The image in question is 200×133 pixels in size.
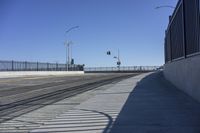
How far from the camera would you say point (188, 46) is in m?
20.7

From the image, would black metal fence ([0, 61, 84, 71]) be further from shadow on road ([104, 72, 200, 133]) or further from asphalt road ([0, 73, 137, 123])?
shadow on road ([104, 72, 200, 133])

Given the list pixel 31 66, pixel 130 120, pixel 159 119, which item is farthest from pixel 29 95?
pixel 31 66

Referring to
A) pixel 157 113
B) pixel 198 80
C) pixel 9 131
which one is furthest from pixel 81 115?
pixel 198 80

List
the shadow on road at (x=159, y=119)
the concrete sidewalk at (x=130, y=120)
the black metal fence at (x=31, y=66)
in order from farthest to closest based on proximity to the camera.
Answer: the black metal fence at (x=31, y=66) < the concrete sidewalk at (x=130, y=120) < the shadow on road at (x=159, y=119)

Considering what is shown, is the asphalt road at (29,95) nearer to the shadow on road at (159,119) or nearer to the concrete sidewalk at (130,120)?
the concrete sidewalk at (130,120)

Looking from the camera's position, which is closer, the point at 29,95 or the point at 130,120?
the point at 130,120

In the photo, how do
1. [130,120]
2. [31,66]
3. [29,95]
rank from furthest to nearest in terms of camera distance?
[31,66] → [29,95] → [130,120]

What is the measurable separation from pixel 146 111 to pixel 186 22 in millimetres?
7199

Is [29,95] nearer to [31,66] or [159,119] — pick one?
[159,119]

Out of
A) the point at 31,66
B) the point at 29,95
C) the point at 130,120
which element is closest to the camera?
the point at 130,120

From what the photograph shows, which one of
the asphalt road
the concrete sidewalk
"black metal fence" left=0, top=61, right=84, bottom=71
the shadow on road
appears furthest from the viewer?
"black metal fence" left=0, top=61, right=84, bottom=71

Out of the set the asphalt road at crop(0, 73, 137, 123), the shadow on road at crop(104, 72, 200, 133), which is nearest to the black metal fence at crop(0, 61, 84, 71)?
the asphalt road at crop(0, 73, 137, 123)

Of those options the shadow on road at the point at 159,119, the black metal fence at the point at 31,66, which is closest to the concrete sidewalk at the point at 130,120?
the shadow on road at the point at 159,119

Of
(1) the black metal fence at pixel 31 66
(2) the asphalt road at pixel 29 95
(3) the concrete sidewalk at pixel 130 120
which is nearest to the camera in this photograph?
(3) the concrete sidewalk at pixel 130 120
